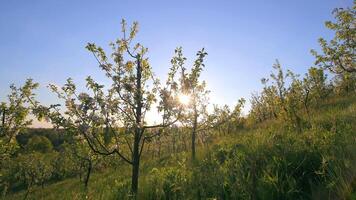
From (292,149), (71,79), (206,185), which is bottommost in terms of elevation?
(206,185)

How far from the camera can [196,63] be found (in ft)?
24.1

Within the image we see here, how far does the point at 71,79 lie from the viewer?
6754 millimetres

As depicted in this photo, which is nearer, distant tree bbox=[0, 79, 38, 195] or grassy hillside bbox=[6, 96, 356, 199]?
grassy hillside bbox=[6, 96, 356, 199]

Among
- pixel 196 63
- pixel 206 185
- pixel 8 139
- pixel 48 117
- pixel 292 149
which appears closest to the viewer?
pixel 206 185

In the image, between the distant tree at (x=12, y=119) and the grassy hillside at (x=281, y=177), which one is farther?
the distant tree at (x=12, y=119)

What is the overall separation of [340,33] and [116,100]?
10805 mm

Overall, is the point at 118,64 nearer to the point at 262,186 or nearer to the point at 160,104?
the point at 160,104

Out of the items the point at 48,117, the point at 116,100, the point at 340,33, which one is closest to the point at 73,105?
the point at 48,117

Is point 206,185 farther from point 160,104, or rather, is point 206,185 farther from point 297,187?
point 160,104

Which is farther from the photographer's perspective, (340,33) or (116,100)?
(340,33)

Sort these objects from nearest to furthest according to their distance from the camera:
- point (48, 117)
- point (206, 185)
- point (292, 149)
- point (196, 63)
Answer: point (206, 185)
point (48, 117)
point (292, 149)
point (196, 63)

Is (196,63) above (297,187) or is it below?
above

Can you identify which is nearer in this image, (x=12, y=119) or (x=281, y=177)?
(x=281, y=177)

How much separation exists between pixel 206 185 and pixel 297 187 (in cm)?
171
